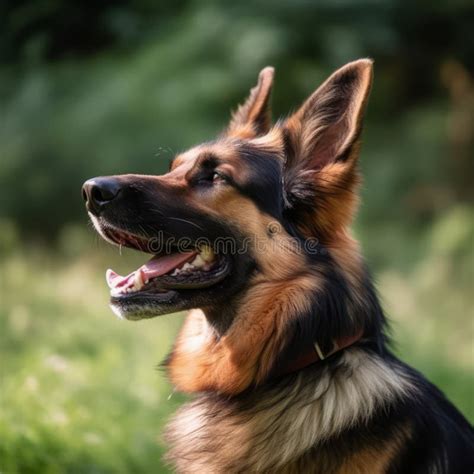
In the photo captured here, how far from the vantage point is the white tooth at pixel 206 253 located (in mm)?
3709

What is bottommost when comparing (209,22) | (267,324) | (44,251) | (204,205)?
(44,251)

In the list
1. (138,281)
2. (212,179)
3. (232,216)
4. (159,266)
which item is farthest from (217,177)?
(138,281)

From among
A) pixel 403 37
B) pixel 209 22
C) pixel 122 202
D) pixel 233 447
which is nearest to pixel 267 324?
pixel 233 447

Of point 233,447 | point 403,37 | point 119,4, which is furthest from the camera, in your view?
point 403,37

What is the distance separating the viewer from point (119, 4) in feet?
33.0

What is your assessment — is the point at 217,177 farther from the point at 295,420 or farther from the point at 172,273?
the point at 295,420

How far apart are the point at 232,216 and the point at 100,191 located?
62 centimetres

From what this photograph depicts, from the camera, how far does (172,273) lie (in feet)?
12.1

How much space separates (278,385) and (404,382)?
56 centimetres

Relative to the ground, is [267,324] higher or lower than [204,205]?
lower

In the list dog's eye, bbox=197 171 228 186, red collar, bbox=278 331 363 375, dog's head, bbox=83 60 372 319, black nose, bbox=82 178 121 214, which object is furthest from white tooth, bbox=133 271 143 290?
red collar, bbox=278 331 363 375

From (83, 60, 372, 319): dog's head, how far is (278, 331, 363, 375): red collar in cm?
35

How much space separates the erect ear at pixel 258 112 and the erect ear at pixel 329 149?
523 mm

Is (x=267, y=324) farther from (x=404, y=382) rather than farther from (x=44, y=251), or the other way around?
(x=44, y=251)
